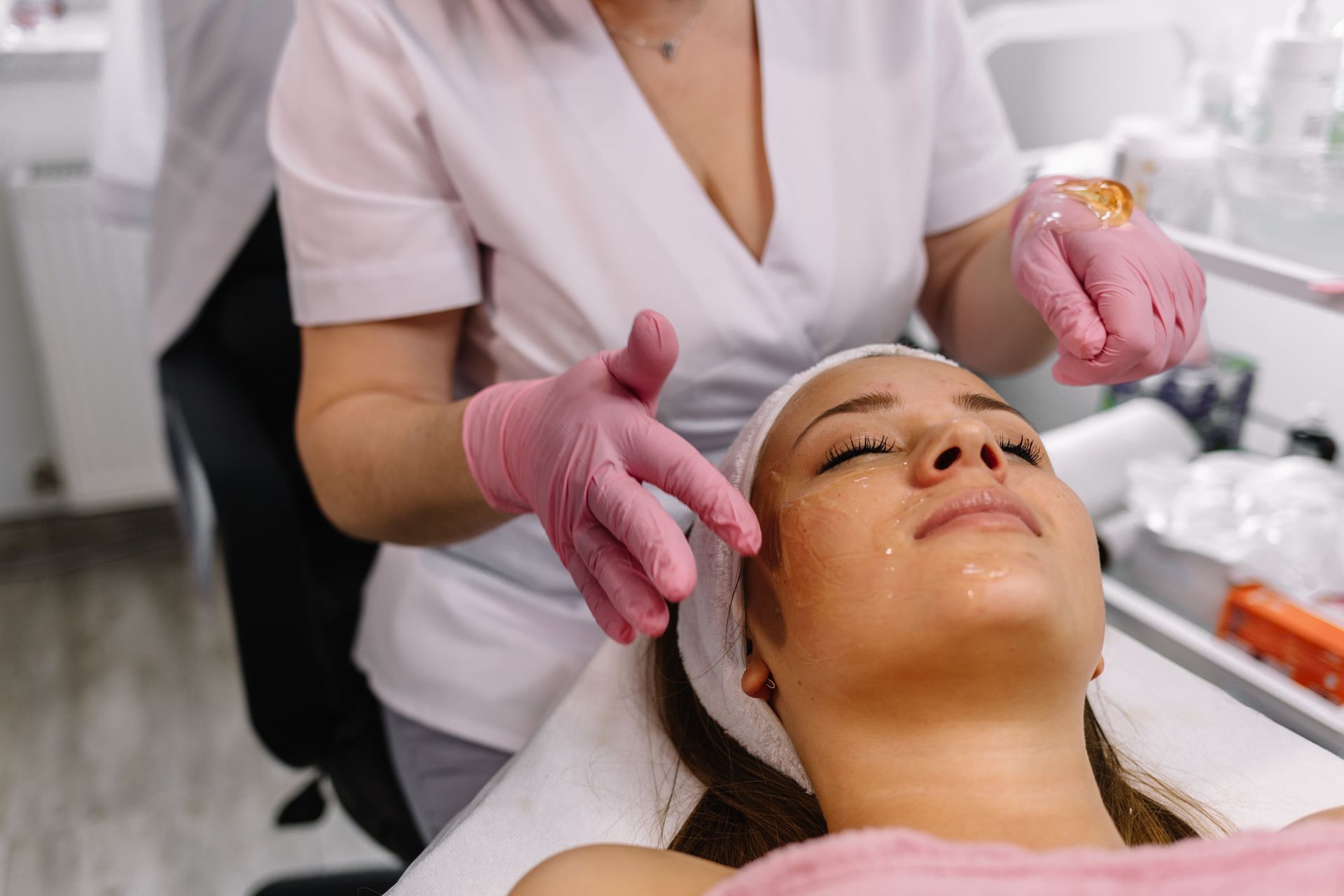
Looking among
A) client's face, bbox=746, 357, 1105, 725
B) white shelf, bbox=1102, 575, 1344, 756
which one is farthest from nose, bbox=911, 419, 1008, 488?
white shelf, bbox=1102, 575, 1344, 756

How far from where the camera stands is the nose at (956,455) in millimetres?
732

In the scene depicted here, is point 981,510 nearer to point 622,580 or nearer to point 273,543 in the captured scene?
point 622,580

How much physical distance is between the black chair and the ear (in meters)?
0.50

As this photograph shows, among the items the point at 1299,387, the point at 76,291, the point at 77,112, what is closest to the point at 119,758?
the point at 76,291

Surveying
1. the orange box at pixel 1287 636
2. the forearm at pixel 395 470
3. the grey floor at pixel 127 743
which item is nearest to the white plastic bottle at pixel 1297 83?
the orange box at pixel 1287 636

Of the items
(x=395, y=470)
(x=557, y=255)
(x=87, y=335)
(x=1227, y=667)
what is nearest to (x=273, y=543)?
(x=395, y=470)

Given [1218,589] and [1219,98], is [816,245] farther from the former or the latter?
[1219,98]

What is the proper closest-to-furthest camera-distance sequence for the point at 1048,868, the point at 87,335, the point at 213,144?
the point at 1048,868
the point at 213,144
the point at 87,335

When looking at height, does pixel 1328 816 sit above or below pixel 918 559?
below

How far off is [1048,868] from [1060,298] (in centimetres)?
49

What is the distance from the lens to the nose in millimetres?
732

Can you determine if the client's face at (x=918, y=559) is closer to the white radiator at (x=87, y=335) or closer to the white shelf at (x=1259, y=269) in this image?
the white shelf at (x=1259, y=269)

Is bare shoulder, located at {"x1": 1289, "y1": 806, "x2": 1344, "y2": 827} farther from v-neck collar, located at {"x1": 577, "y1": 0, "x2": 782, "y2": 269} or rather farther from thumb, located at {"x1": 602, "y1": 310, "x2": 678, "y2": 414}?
v-neck collar, located at {"x1": 577, "y1": 0, "x2": 782, "y2": 269}

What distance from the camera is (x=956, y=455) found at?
2.45 ft
